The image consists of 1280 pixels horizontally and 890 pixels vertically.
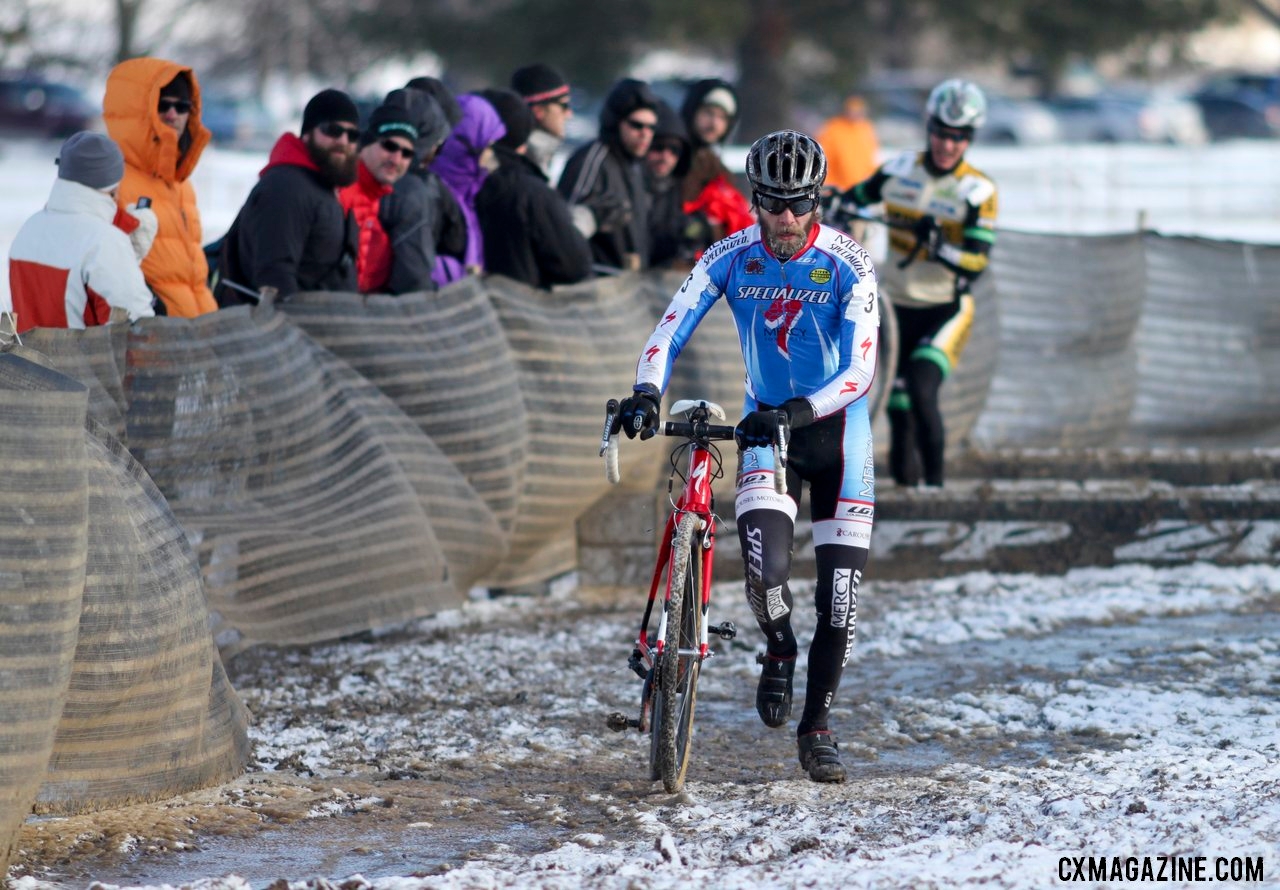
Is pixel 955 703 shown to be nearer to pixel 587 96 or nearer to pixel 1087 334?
pixel 1087 334

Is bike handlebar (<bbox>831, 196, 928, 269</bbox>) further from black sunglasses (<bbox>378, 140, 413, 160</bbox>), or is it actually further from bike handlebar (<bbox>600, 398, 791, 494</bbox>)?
bike handlebar (<bbox>600, 398, 791, 494</bbox>)

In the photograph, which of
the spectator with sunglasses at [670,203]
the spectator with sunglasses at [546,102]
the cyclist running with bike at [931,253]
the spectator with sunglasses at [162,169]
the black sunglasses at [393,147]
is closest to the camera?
the spectator with sunglasses at [162,169]

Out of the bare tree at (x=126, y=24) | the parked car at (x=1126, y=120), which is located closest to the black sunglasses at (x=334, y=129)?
the bare tree at (x=126, y=24)

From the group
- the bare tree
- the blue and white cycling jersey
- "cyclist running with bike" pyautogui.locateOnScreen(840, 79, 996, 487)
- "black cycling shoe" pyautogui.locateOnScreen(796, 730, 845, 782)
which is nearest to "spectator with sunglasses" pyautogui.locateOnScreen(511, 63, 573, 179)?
"cyclist running with bike" pyautogui.locateOnScreen(840, 79, 996, 487)

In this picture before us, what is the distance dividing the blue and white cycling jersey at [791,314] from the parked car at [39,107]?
36.5 meters

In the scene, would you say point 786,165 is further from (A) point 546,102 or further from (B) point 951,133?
(A) point 546,102

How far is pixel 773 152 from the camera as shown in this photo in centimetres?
620

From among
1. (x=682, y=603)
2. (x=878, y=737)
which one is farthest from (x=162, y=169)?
(x=878, y=737)

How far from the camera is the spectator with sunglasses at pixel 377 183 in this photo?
859cm

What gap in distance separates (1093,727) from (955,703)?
0.66 m

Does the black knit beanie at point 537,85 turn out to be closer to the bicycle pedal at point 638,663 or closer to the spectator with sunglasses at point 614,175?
the spectator with sunglasses at point 614,175

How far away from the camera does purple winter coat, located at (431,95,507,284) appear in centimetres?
943

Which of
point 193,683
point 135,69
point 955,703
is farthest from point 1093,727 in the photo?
point 135,69

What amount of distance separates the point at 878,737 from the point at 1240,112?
42.3 metres
